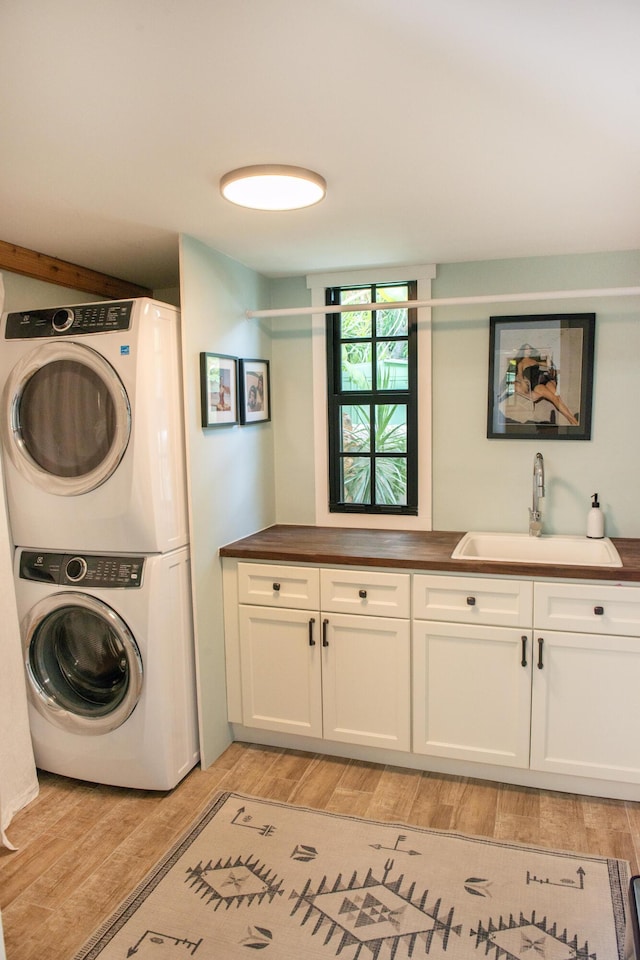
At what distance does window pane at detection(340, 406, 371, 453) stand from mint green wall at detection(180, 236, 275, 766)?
0.48 metres

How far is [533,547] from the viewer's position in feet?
10.0

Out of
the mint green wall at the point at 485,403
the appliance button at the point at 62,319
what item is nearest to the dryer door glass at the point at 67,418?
the appliance button at the point at 62,319

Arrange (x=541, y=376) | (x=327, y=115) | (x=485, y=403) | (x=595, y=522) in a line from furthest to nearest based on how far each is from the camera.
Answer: (x=485, y=403)
(x=541, y=376)
(x=595, y=522)
(x=327, y=115)

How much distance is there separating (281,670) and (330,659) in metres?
0.24

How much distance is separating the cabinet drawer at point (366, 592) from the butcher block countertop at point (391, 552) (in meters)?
0.06

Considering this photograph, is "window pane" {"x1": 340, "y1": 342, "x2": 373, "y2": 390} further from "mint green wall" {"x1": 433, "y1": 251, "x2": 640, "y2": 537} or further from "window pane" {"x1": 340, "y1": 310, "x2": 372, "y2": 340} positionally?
"mint green wall" {"x1": 433, "y1": 251, "x2": 640, "y2": 537}

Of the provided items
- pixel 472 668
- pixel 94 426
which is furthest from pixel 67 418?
pixel 472 668

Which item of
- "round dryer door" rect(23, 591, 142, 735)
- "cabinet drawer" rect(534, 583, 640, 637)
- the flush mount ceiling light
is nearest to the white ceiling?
the flush mount ceiling light

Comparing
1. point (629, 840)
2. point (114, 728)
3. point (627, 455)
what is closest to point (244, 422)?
point (114, 728)

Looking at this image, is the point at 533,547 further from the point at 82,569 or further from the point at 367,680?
the point at 82,569

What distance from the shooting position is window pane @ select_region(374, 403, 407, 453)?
3342 mm

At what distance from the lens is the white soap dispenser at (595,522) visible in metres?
2.96

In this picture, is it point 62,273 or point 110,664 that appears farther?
point 62,273

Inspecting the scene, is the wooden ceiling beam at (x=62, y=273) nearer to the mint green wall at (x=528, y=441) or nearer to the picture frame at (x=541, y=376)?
the mint green wall at (x=528, y=441)
